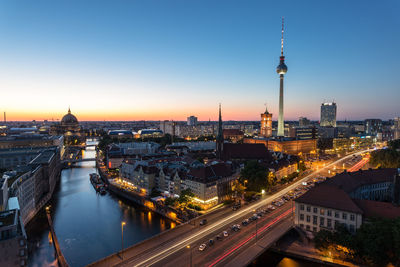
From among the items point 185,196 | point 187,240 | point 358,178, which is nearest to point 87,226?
point 185,196

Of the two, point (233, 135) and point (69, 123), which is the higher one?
point (69, 123)

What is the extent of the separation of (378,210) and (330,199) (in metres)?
5.34

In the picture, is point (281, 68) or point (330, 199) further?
point (281, 68)

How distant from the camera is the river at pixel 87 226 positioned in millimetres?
33781

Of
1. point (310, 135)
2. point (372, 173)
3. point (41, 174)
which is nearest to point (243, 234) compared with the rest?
point (372, 173)

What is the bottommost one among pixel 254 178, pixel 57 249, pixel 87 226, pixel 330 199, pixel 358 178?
pixel 87 226

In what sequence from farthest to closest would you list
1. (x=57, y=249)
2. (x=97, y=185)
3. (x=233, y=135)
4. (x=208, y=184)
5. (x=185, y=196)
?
1. (x=233, y=135)
2. (x=97, y=185)
3. (x=208, y=184)
4. (x=185, y=196)
5. (x=57, y=249)

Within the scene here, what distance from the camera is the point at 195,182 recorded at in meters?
45.2

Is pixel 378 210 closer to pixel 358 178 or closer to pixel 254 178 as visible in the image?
pixel 358 178

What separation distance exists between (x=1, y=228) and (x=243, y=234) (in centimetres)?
2555

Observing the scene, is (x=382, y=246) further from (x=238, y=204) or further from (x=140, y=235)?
(x=140, y=235)

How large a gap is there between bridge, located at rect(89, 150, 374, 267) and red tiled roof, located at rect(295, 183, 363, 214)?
4.64 meters

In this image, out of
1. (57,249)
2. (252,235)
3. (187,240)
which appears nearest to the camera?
(187,240)

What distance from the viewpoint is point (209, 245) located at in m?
28.6
